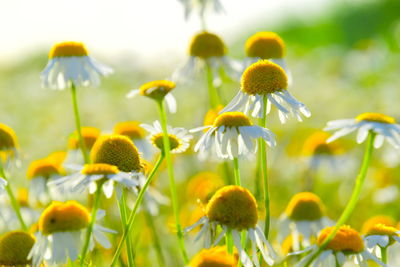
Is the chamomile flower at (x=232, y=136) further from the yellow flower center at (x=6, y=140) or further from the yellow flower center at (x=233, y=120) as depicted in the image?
the yellow flower center at (x=6, y=140)

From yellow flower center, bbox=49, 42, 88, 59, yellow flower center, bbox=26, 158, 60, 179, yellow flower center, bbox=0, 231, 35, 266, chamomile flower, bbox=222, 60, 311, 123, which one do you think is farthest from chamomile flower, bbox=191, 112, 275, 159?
yellow flower center, bbox=26, 158, 60, 179

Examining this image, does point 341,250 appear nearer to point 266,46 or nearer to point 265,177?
point 265,177

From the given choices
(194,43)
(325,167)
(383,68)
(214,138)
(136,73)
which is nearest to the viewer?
(214,138)

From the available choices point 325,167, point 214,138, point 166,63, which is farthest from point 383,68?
point 214,138

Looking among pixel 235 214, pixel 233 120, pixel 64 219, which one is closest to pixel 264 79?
pixel 233 120

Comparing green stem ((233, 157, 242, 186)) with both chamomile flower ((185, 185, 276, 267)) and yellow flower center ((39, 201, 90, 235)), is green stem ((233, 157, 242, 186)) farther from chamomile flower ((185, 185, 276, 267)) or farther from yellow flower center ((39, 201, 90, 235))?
yellow flower center ((39, 201, 90, 235))

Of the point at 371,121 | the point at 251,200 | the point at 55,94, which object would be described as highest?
the point at 371,121

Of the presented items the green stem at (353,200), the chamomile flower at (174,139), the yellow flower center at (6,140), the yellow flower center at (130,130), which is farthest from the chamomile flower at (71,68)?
the green stem at (353,200)

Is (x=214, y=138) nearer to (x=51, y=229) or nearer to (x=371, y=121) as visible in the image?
(x=371, y=121)
